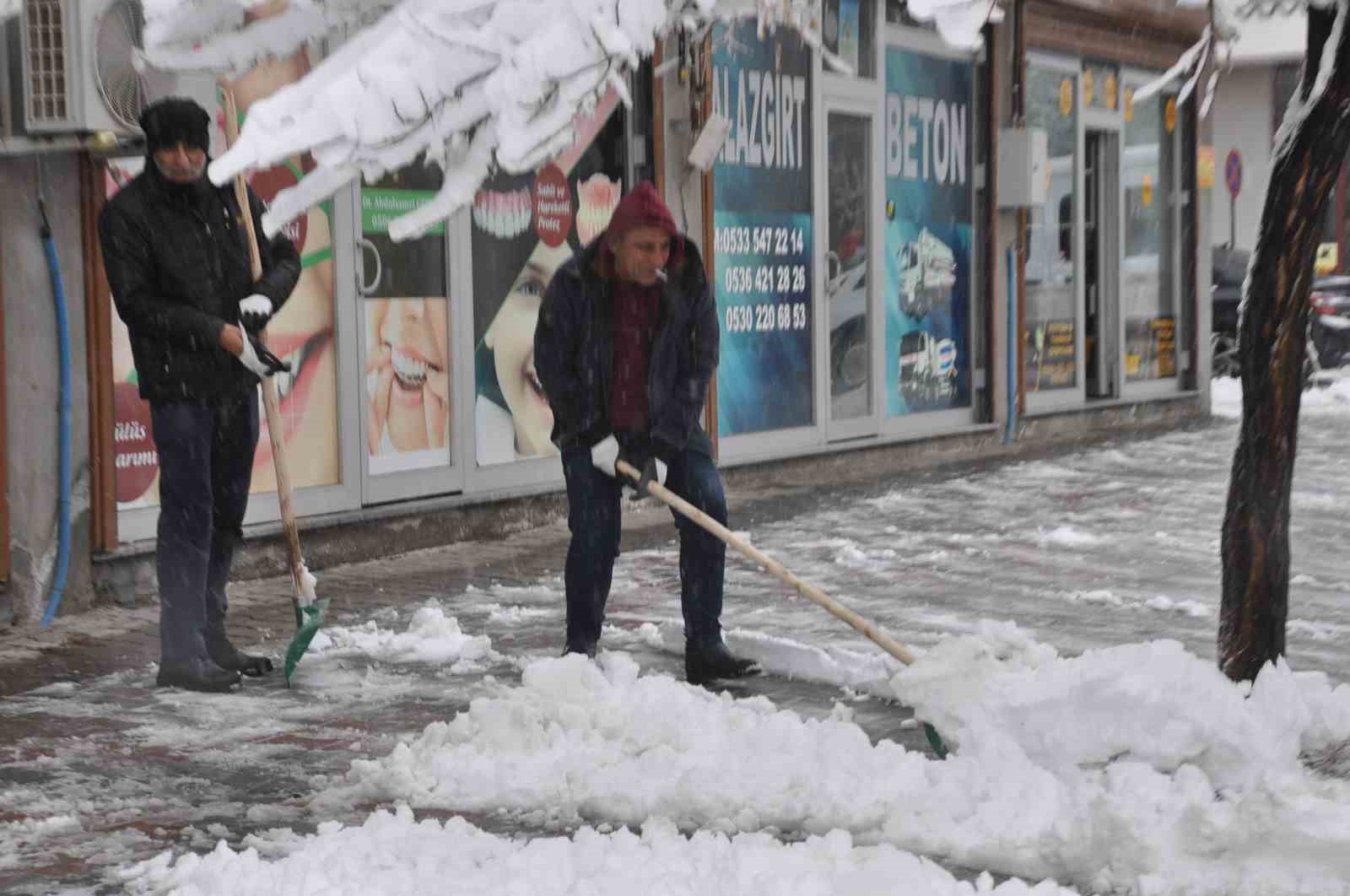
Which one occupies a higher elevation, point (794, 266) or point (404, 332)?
point (794, 266)

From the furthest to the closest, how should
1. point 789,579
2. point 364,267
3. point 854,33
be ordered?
1. point 854,33
2. point 364,267
3. point 789,579

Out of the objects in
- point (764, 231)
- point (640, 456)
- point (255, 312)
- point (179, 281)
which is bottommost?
point (640, 456)

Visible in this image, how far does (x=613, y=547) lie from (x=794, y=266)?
6.99 meters

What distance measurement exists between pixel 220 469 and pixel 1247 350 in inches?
135

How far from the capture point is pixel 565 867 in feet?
13.8

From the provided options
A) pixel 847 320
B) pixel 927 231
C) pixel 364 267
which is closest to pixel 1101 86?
pixel 927 231

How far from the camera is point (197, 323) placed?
253 inches

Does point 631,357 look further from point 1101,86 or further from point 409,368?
point 1101,86

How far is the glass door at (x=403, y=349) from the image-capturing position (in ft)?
32.2

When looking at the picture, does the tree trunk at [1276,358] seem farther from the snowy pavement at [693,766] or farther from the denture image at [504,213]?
the denture image at [504,213]

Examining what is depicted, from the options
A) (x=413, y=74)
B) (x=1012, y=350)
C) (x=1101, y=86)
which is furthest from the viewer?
(x=1101, y=86)

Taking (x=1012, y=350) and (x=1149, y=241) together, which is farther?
(x=1149, y=241)

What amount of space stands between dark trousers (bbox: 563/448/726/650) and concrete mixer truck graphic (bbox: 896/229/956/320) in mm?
8367

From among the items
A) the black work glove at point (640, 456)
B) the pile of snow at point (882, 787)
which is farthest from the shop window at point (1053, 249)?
the pile of snow at point (882, 787)
